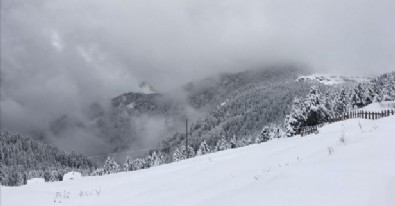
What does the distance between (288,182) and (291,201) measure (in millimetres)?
1033

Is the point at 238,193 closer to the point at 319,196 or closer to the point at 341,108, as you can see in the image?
the point at 319,196

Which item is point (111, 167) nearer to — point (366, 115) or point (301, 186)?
point (366, 115)

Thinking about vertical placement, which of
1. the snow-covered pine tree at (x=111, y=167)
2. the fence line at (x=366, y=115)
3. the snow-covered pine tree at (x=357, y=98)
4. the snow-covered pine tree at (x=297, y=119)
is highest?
the snow-covered pine tree at (x=357, y=98)

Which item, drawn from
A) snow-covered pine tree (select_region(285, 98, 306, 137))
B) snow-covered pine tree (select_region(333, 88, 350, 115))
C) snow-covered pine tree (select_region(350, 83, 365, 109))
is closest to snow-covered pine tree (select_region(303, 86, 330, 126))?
snow-covered pine tree (select_region(285, 98, 306, 137))

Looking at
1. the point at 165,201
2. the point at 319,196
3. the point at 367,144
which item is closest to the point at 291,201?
the point at 319,196

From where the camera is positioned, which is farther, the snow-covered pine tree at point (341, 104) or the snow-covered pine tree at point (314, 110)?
the snow-covered pine tree at point (341, 104)

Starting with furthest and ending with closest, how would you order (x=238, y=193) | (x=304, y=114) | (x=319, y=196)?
(x=304, y=114) < (x=238, y=193) < (x=319, y=196)

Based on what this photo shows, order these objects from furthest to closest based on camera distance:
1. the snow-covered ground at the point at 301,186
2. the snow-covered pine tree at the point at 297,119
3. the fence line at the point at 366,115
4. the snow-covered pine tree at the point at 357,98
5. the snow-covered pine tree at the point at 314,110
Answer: the snow-covered pine tree at the point at 357,98
the snow-covered pine tree at the point at 297,119
the snow-covered pine tree at the point at 314,110
the fence line at the point at 366,115
the snow-covered ground at the point at 301,186

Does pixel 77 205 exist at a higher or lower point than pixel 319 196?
lower

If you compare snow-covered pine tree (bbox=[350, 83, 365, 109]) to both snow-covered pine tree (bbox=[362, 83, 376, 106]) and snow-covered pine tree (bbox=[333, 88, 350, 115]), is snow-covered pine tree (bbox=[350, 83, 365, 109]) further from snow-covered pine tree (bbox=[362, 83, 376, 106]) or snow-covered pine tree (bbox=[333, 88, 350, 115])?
snow-covered pine tree (bbox=[333, 88, 350, 115])

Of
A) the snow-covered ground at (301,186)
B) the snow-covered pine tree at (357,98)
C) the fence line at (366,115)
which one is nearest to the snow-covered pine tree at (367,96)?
the snow-covered pine tree at (357,98)

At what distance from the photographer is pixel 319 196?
7.87 m

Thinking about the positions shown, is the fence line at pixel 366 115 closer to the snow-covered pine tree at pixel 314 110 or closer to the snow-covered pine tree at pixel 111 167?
the snow-covered pine tree at pixel 314 110

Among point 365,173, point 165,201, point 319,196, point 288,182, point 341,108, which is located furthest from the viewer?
point 341,108
